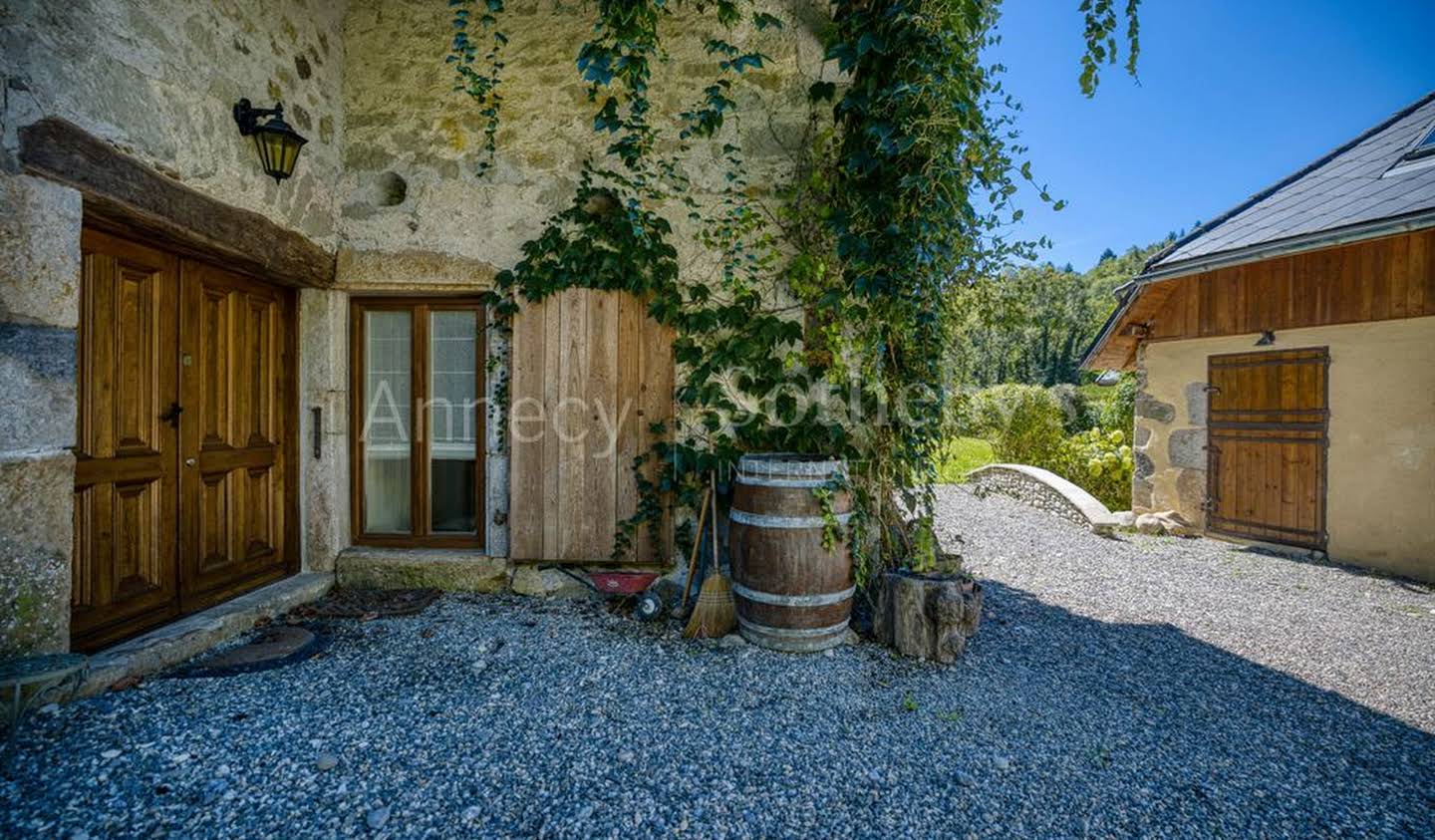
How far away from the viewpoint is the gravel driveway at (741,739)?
5.48 feet

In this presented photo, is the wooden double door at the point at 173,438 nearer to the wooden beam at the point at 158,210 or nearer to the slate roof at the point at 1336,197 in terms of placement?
the wooden beam at the point at 158,210

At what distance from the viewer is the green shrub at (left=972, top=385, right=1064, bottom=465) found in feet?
29.5

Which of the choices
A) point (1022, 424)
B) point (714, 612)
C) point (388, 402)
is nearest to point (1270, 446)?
point (1022, 424)

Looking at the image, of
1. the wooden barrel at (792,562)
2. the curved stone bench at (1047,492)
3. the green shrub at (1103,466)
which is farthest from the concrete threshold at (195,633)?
the green shrub at (1103,466)

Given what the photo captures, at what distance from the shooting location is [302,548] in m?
3.53

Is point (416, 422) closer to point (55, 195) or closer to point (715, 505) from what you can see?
point (55, 195)

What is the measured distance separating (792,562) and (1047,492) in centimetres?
526

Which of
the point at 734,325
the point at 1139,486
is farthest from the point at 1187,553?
the point at 734,325

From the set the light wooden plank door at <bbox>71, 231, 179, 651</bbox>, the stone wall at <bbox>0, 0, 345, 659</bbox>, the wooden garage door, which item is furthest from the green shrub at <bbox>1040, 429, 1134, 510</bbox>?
the stone wall at <bbox>0, 0, 345, 659</bbox>

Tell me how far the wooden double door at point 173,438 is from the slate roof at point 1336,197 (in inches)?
269

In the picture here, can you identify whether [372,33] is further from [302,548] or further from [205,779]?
[205,779]

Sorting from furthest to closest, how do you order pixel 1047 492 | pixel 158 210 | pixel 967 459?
pixel 967 459
pixel 1047 492
pixel 158 210

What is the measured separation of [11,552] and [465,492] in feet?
6.07

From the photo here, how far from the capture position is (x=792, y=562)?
8.93 ft
